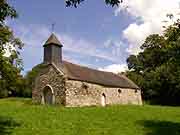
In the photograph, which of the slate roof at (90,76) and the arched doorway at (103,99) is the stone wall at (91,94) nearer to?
the arched doorway at (103,99)

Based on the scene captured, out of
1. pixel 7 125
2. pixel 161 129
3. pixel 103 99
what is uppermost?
pixel 103 99

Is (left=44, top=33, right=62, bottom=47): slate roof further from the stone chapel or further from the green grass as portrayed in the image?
the green grass

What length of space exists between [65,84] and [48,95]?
135 inches

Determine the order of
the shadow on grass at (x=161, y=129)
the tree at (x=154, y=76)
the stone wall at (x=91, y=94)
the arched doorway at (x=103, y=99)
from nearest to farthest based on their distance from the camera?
the shadow on grass at (x=161, y=129) < the stone wall at (x=91, y=94) < the arched doorway at (x=103, y=99) < the tree at (x=154, y=76)

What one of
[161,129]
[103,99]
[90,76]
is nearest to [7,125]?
[161,129]

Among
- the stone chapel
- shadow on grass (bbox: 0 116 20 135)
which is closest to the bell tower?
the stone chapel

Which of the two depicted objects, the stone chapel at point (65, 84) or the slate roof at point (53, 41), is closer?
the stone chapel at point (65, 84)

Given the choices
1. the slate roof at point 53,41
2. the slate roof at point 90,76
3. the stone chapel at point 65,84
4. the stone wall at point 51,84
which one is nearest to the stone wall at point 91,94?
the stone chapel at point 65,84

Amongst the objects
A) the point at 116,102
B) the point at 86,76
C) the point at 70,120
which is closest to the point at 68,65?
the point at 86,76

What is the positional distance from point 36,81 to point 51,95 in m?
3.49

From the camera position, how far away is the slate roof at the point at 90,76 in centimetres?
A: 3985

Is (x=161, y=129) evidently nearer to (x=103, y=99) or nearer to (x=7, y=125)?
(x=7, y=125)

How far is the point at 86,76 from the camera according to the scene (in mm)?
42281

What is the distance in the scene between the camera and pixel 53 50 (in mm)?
40531
